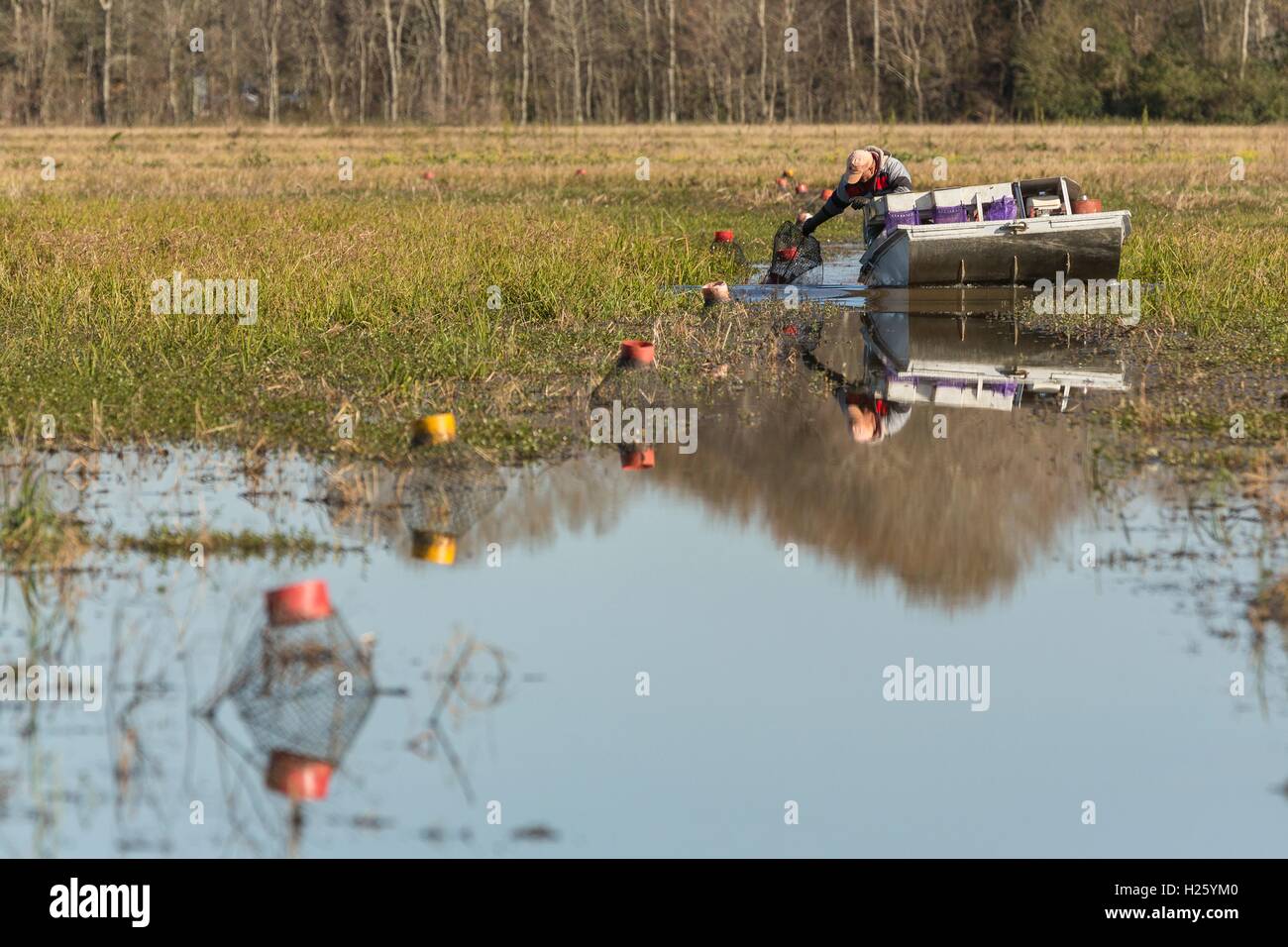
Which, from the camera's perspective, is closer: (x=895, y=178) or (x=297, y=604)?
(x=297, y=604)

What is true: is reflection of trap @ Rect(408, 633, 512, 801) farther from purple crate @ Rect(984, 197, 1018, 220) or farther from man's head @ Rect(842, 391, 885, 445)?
purple crate @ Rect(984, 197, 1018, 220)

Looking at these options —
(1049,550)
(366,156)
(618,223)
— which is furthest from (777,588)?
(366,156)

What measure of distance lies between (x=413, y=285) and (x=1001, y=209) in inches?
228

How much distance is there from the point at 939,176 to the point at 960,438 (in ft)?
73.2

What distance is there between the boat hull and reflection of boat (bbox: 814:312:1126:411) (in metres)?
0.57

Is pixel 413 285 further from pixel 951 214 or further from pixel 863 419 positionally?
pixel 863 419

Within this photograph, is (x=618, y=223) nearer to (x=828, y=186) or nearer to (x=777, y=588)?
(x=828, y=186)

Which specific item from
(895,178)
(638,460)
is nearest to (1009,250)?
(895,178)

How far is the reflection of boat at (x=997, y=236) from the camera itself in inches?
648

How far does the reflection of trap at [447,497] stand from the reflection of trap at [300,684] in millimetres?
1800

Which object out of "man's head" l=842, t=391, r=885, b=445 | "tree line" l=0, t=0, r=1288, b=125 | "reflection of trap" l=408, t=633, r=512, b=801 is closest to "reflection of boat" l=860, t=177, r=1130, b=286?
"man's head" l=842, t=391, r=885, b=445

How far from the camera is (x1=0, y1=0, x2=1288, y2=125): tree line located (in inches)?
2638

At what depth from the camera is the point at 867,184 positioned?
17.9 metres
